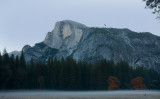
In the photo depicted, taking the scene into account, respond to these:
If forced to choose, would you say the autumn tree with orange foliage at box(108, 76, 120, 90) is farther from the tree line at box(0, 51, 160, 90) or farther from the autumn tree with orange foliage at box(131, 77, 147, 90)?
the autumn tree with orange foliage at box(131, 77, 147, 90)

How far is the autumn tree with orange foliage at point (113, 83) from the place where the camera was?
89.9 meters

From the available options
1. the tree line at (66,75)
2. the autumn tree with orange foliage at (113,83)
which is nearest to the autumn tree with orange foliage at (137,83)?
the tree line at (66,75)

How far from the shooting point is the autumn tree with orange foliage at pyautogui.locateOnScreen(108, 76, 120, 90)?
89912 mm

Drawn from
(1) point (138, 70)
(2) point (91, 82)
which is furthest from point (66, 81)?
(1) point (138, 70)

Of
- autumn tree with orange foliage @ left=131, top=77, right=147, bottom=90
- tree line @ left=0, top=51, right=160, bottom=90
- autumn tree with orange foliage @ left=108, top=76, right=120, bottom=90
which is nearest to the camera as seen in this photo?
tree line @ left=0, top=51, right=160, bottom=90

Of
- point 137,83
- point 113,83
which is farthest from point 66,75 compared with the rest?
point 137,83

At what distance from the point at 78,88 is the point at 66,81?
5190 millimetres

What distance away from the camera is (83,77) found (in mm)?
92750

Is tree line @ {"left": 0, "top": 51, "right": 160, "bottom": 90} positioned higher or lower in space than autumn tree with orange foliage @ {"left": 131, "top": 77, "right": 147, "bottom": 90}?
higher

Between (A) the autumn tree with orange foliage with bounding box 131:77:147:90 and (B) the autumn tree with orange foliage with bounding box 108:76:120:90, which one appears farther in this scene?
(A) the autumn tree with orange foliage with bounding box 131:77:147:90

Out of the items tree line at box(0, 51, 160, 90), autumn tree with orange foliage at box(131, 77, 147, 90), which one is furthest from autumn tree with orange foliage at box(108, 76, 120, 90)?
autumn tree with orange foliage at box(131, 77, 147, 90)

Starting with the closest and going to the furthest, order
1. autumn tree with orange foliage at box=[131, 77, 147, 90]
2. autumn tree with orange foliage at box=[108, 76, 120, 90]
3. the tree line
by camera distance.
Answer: the tree line → autumn tree with orange foliage at box=[108, 76, 120, 90] → autumn tree with orange foliage at box=[131, 77, 147, 90]

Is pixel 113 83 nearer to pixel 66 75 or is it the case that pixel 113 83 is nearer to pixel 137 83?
pixel 137 83

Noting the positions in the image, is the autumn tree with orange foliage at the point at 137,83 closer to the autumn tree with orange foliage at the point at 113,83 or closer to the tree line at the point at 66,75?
the tree line at the point at 66,75
